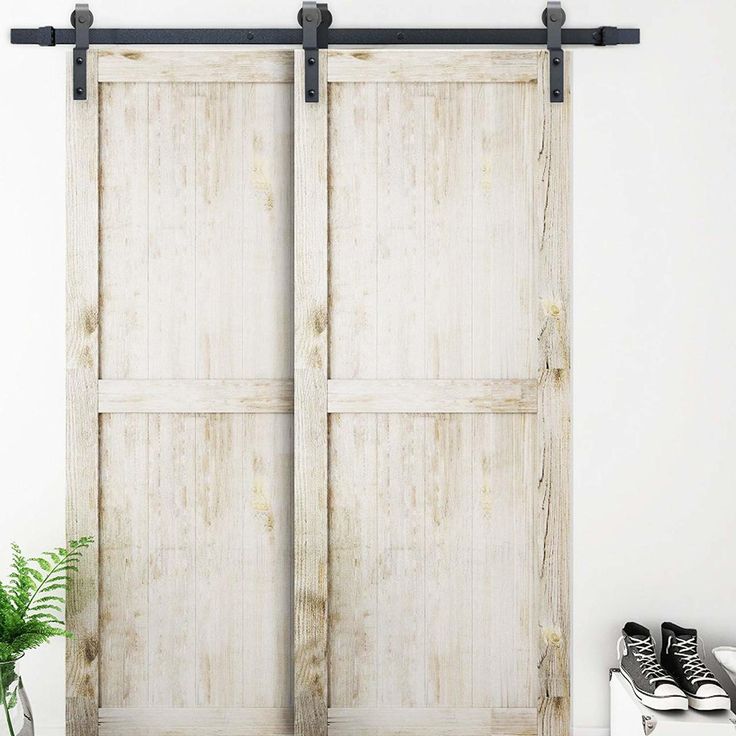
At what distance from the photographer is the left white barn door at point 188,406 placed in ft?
6.38

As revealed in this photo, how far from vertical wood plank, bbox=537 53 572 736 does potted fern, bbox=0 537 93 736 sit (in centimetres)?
119

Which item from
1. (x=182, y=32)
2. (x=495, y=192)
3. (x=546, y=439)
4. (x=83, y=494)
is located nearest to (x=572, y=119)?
(x=495, y=192)

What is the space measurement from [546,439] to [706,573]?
543 millimetres

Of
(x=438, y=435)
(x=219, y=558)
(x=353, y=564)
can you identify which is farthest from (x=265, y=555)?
(x=438, y=435)

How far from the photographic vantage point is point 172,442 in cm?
196

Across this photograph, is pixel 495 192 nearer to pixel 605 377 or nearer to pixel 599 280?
pixel 599 280

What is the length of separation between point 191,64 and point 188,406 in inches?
34.7

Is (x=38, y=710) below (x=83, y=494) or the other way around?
below

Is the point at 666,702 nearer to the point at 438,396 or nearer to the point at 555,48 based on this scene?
the point at 438,396

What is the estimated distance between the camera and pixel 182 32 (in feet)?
6.31

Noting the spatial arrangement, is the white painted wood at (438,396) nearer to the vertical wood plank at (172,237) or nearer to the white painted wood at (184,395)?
the white painted wood at (184,395)

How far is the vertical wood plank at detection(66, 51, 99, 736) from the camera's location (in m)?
1.94


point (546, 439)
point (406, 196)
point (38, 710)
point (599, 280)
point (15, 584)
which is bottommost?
point (38, 710)

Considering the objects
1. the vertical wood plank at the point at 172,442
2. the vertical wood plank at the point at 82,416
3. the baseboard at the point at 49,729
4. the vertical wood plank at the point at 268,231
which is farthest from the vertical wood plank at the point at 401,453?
the baseboard at the point at 49,729
